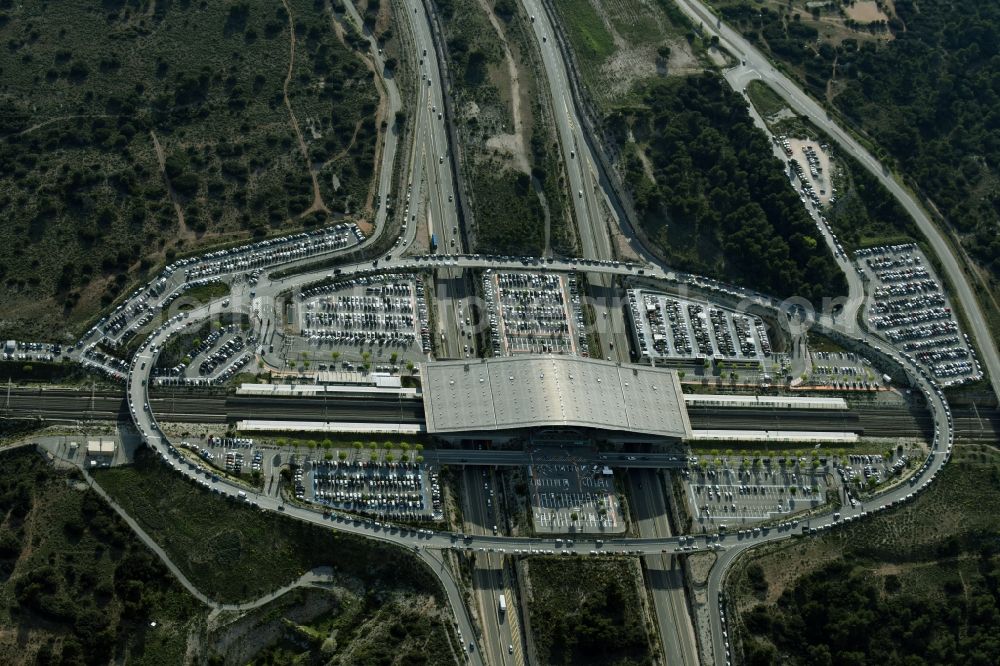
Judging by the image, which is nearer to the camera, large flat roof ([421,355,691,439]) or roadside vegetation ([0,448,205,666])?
roadside vegetation ([0,448,205,666])

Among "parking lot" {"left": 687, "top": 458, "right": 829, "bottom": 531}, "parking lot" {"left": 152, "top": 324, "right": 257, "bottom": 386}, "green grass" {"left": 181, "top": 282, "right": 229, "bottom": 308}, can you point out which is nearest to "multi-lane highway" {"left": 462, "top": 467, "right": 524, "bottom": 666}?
"parking lot" {"left": 687, "top": 458, "right": 829, "bottom": 531}

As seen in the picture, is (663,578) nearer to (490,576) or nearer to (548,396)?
(490,576)

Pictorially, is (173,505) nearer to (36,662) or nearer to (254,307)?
(36,662)

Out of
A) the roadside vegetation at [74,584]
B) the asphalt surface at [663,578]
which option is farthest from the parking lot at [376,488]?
the asphalt surface at [663,578]

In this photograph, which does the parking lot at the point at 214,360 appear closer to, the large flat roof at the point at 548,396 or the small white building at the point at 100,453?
the small white building at the point at 100,453

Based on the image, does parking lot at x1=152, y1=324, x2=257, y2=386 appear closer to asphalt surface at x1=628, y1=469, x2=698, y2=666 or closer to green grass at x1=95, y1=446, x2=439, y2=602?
green grass at x1=95, y1=446, x2=439, y2=602
